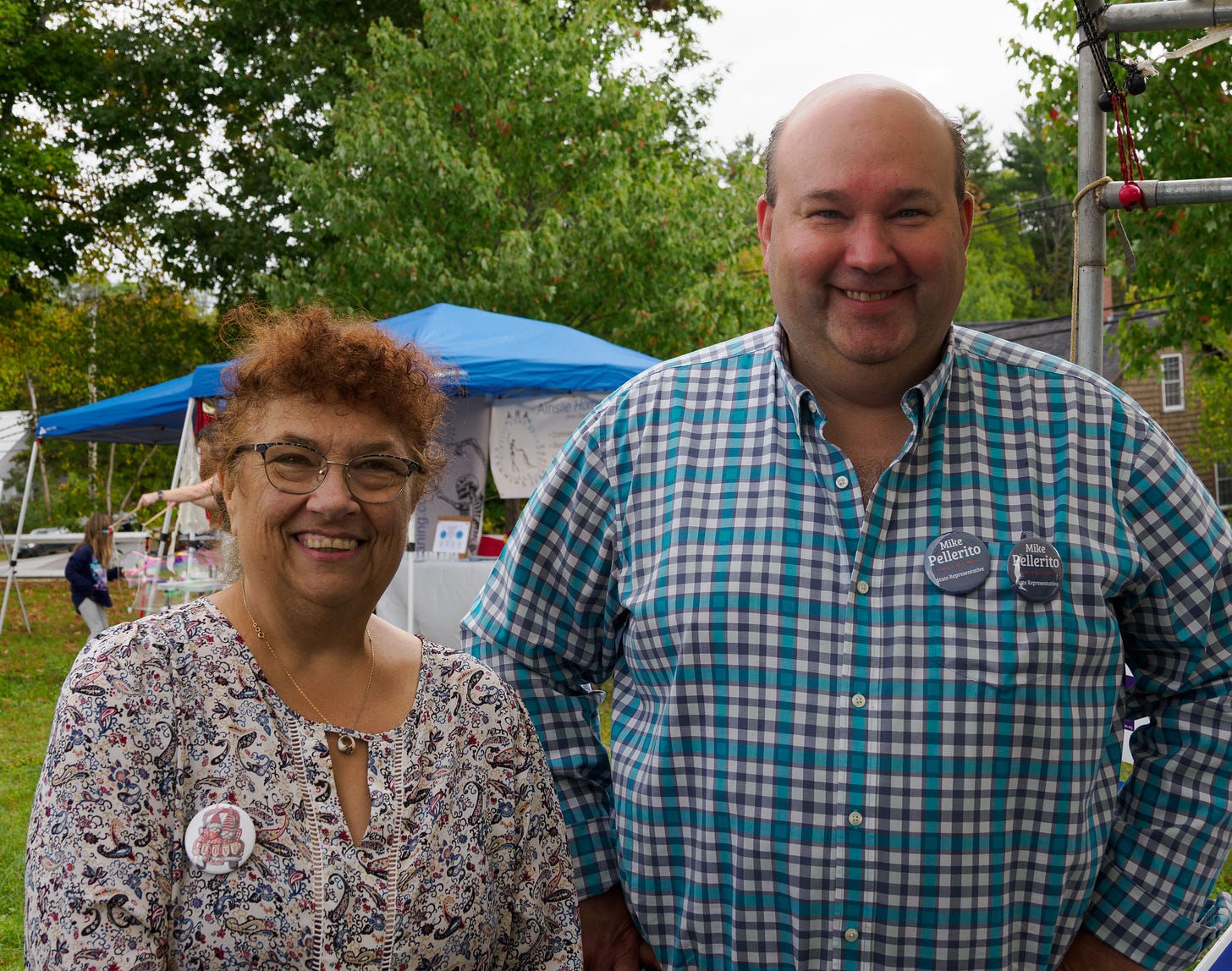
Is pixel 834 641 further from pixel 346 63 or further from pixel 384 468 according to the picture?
pixel 346 63

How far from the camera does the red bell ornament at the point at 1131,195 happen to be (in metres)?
5.02

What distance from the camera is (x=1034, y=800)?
81.6 inches

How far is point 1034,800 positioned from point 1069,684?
0.22 metres

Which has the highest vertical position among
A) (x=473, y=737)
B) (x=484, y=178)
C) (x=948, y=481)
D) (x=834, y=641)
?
(x=484, y=178)

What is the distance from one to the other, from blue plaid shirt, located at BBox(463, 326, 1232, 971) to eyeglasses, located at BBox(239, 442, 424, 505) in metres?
0.47

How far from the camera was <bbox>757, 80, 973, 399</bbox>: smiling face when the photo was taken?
2.12 m

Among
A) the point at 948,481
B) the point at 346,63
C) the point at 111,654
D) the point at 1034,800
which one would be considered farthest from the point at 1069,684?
the point at 346,63

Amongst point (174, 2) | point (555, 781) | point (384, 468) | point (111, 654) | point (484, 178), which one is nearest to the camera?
point (111, 654)

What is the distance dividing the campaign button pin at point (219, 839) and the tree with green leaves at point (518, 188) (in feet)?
40.2

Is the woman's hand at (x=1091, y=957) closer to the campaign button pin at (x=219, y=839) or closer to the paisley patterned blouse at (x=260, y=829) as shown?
the paisley patterned blouse at (x=260, y=829)

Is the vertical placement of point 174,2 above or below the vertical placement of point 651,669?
above

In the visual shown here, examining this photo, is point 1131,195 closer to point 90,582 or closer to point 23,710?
point 23,710

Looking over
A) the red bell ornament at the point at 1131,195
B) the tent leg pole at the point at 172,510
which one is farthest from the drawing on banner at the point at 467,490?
the red bell ornament at the point at 1131,195

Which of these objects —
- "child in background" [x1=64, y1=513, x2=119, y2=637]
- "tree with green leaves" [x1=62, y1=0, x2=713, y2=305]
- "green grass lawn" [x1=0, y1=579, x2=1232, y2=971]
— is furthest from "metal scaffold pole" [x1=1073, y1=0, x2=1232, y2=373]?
"tree with green leaves" [x1=62, y1=0, x2=713, y2=305]
